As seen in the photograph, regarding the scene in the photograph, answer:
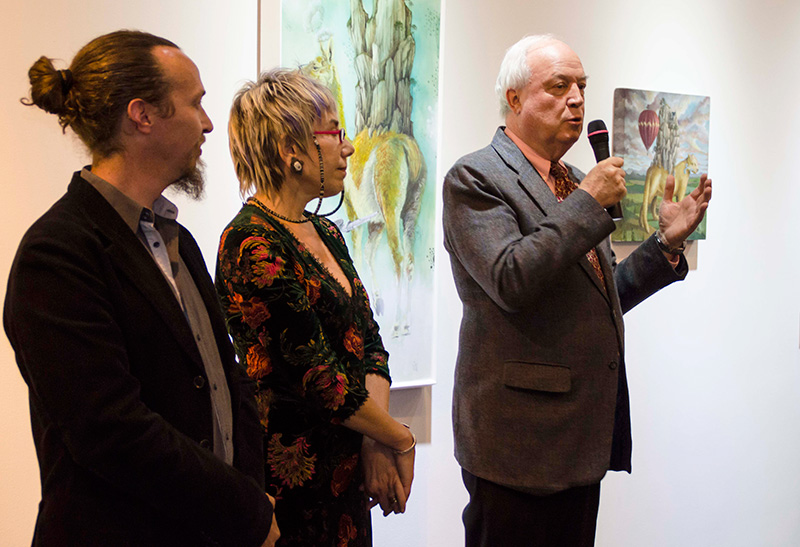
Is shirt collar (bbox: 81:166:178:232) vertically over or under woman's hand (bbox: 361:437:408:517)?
over

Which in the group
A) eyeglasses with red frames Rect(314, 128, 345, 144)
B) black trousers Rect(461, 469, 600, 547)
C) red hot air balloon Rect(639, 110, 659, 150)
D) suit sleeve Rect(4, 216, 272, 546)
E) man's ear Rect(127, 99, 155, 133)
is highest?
red hot air balloon Rect(639, 110, 659, 150)

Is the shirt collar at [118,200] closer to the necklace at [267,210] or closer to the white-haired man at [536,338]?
the necklace at [267,210]

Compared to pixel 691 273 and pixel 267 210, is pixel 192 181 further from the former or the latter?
pixel 691 273

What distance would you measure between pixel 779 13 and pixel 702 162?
3.00 feet

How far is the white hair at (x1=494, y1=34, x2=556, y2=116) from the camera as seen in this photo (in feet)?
6.42

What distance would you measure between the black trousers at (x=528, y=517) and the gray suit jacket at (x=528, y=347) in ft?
0.19

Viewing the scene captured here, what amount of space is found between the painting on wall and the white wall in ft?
0.36

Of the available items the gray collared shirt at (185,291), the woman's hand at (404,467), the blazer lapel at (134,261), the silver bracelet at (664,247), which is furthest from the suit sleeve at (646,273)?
the blazer lapel at (134,261)

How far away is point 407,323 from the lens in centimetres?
260

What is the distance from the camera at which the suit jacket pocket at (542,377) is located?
1760 mm

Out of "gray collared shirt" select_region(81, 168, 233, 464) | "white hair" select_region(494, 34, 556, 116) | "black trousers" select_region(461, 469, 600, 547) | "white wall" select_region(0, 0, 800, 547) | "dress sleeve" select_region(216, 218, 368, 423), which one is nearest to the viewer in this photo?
"gray collared shirt" select_region(81, 168, 233, 464)

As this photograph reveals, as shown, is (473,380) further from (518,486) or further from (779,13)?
(779,13)

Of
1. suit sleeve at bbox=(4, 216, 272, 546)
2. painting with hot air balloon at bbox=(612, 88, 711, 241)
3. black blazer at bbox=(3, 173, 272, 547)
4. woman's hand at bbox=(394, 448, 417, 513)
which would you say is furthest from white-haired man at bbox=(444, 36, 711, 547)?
painting with hot air balloon at bbox=(612, 88, 711, 241)

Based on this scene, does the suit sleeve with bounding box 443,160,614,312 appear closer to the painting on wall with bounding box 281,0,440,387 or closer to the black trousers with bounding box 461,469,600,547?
the black trousers with bounding box 461,469,600,547
